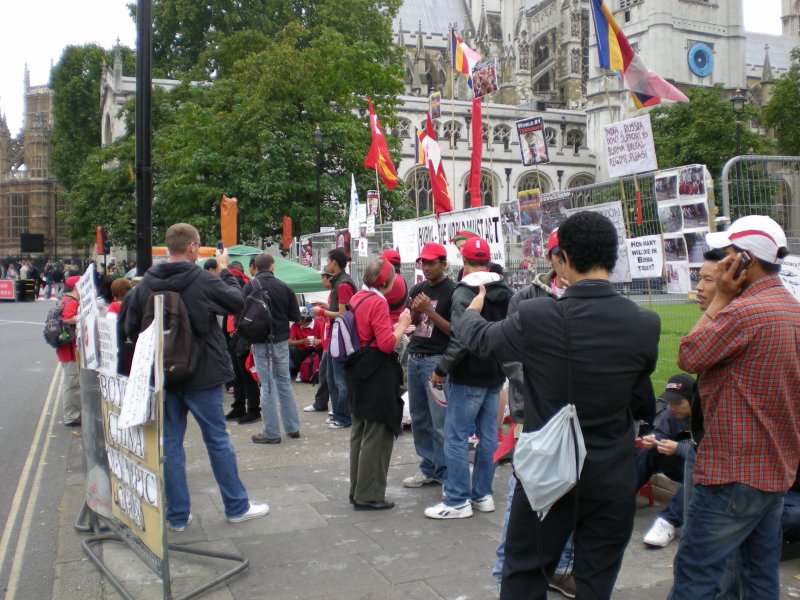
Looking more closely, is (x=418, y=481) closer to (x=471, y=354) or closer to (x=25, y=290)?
(x=471, y=354)

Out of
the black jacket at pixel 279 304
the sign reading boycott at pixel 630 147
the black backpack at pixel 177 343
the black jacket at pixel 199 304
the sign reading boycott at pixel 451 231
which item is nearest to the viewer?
the black backpack at pixel 177 343

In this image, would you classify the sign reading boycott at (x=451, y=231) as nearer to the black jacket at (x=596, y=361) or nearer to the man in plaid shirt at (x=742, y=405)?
the man in plaid shirt at (x=742, y=405)

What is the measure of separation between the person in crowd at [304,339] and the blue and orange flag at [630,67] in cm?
530

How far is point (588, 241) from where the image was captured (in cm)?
310

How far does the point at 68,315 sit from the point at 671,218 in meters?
6.66

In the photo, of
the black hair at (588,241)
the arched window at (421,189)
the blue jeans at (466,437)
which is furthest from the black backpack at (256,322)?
the arched window at (421,189)

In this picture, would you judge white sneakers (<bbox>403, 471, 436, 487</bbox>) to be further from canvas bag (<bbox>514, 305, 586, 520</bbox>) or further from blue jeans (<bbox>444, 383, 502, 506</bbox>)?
canvas bag (<bbox>514, 305, 586, 520</bbox>)

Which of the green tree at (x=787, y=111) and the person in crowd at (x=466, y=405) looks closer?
the person in crowd at (x=466, y=405)

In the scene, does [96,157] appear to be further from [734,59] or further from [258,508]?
[734,59]

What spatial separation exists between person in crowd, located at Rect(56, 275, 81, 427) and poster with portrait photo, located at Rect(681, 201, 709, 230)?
6523 mm

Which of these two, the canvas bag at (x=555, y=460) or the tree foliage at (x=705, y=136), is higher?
the tree foliage at (x=705, y=136)

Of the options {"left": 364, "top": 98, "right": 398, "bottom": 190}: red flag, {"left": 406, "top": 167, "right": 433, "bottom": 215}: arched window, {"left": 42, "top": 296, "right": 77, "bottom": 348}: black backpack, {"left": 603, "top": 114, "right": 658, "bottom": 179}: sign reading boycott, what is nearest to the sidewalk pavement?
{"left": 42, "top": 296, "right": 77, "bottom": 348}: black backpack

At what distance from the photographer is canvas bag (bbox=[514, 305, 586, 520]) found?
9.81 ft

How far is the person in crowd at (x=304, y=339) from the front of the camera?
37.7 feet
